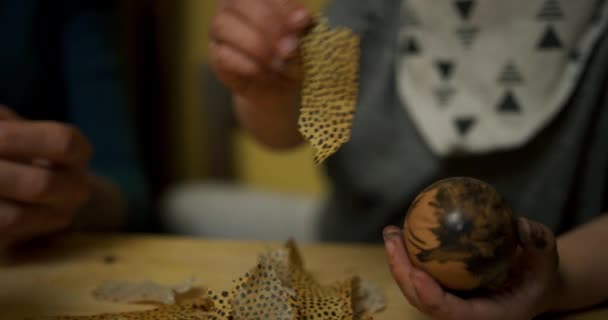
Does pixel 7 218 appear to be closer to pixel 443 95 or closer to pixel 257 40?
pixel 257 40

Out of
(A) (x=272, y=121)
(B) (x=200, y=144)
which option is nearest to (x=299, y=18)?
(A) (x=272, y=121)

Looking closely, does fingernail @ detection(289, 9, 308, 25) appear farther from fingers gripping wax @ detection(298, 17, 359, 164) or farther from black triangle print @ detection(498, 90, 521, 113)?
black triangle print @ detection(498, 90, 521, 113)

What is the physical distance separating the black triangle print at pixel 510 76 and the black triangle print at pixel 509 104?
0.04 feet

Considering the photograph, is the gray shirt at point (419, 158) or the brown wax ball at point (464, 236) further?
the gray shirt at point (419, 158)

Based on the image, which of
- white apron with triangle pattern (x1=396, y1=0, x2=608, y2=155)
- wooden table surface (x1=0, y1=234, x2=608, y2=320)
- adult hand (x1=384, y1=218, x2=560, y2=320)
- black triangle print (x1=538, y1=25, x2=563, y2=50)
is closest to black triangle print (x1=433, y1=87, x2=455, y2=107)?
white apron with triangle pattern (x1=396, y1=0, x2=608, y2=155)

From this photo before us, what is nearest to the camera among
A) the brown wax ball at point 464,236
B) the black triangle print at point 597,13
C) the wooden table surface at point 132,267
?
the brown wax ball at point 464,236

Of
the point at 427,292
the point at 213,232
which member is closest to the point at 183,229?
the point at 213,232

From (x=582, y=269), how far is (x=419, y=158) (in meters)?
0.31

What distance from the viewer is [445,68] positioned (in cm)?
70

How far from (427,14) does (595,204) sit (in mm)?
322

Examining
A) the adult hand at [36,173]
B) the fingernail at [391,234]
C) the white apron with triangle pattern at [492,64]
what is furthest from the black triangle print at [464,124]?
the adult hand at [36,173]

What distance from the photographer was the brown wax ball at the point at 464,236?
351 millimetres

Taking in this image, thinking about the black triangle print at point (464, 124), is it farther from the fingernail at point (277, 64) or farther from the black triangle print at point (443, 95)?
the fingernail at point (277, 64)

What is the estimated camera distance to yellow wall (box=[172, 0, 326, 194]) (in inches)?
56.5
